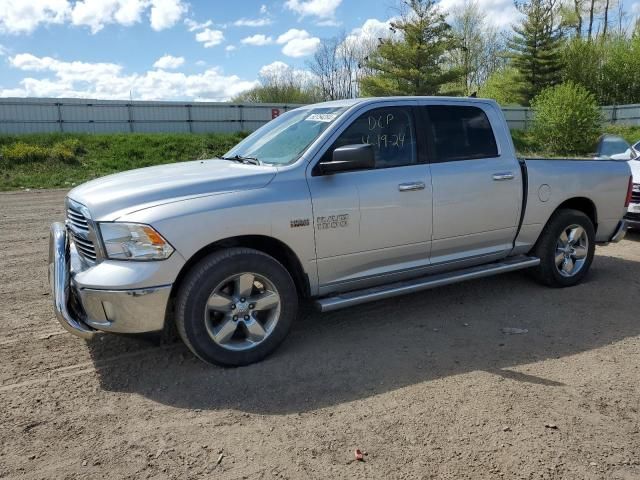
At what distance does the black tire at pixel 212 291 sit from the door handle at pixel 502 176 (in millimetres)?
2256

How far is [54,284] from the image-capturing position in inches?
155

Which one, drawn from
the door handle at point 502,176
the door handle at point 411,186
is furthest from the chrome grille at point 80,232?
the door handle at point 502,176

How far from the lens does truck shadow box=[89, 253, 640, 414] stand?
3.71m

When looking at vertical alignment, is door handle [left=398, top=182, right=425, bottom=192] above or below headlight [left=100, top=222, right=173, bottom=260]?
above

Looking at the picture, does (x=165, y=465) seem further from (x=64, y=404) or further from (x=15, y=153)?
(x=15, y=153)

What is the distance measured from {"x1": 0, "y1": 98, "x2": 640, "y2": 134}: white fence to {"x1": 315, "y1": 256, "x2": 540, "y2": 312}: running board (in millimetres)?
23944

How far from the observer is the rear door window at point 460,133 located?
4961 mm

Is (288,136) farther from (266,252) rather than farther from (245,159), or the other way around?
(266,252)

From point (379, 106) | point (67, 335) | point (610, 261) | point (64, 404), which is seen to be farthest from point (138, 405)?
point (610, 261)

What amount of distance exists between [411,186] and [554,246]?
206 cm

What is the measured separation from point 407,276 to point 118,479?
282 cm

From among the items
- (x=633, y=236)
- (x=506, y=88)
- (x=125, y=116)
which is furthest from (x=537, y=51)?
(x=633, y=236)

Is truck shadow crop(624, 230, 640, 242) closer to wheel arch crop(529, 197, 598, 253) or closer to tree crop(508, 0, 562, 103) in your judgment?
wheel arch crop(529, 197, 598, 253)

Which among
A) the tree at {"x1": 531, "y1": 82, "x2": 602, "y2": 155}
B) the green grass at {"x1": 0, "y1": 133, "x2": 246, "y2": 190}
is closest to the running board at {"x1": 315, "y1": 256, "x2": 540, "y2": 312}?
the green grass at {"x1": 0, "y1": 133, "x2": 246, "y2": 190}
